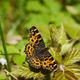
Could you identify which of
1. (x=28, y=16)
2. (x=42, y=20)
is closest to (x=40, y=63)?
(x=42, y=20)

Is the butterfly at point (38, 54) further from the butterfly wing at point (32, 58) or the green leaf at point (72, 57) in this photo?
the green leaf at point (72, 57)

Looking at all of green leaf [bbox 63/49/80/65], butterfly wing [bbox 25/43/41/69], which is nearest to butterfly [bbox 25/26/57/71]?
butterfly wing [bbox 25/43/41/69]

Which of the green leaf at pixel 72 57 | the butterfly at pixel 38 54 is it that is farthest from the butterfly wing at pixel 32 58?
the green leaf at pixel 72 57

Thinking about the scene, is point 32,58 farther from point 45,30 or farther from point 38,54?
point 45,30

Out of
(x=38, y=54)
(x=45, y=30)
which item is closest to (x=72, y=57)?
(x=38, y=54)

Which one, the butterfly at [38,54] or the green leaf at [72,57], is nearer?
the butterfly at [38,54]

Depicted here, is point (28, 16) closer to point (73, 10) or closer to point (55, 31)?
point (73, 10)
